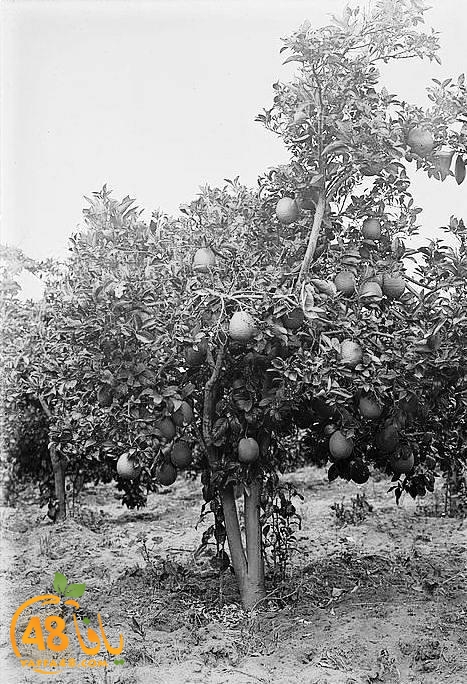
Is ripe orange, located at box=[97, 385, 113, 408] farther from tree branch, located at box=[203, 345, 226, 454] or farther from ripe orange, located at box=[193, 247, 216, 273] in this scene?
ripe orange, located at box=[193, 247, 216, 273]

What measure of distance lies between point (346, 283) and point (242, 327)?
61 cm

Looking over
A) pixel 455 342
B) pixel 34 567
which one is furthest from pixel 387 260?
pixel 34 567

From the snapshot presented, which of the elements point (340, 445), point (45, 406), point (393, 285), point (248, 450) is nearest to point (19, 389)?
point (45, 406)

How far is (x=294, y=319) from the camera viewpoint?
402 cm

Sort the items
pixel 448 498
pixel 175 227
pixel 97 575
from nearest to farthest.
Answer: pixel 175 227 → pixel 97 575 → pixel 448 498

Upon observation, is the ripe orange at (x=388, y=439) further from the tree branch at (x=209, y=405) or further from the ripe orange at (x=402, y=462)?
the tree branch at (x=209, y=405)

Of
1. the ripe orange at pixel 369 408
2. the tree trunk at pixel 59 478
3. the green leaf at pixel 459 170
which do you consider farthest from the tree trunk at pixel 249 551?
the tree trunk at pixel 59 478

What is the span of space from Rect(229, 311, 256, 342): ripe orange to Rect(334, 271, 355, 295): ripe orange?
1.71 ft

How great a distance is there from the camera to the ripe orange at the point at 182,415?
4215 millimetres

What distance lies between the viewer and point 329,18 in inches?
156

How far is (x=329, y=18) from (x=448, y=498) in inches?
214

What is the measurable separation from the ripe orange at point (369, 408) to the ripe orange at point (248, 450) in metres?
0.61

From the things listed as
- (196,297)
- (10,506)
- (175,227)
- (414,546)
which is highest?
(175,227)

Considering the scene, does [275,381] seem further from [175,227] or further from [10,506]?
[10,506]
